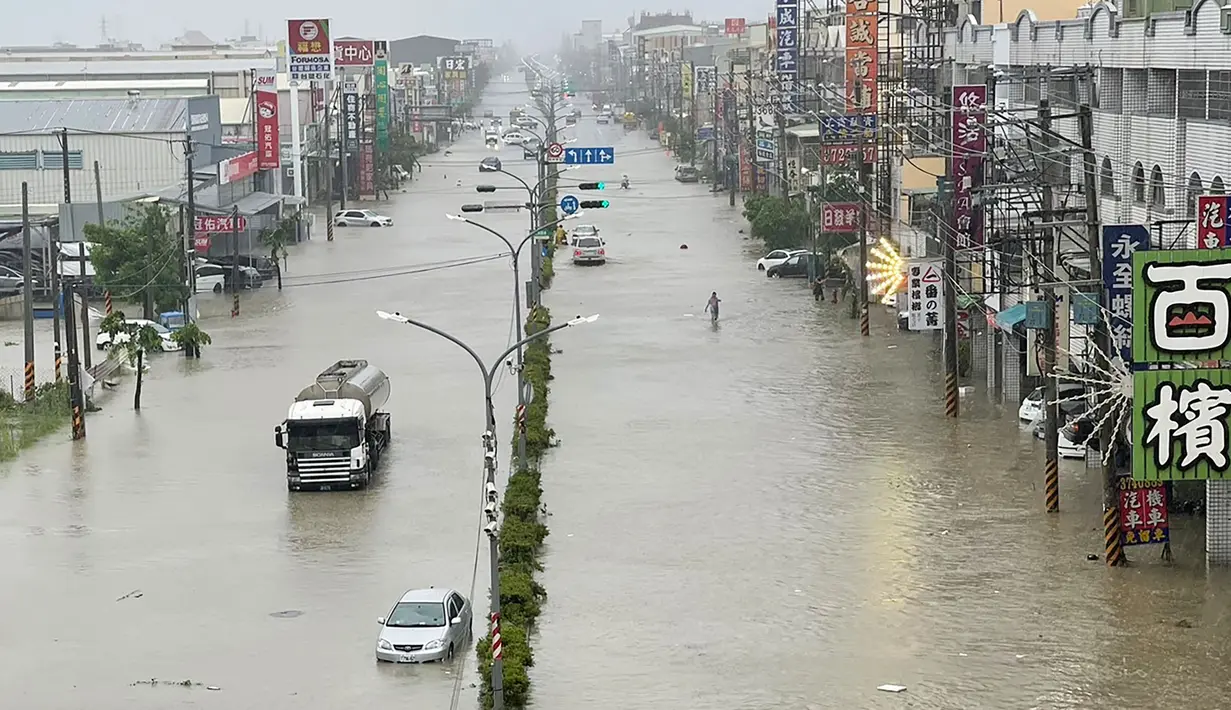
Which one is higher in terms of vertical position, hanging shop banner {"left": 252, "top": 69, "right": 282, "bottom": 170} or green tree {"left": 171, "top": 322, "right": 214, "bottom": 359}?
hanging shop banner {"left": 252, "top": 69, "right": 282, "bottom": 170}

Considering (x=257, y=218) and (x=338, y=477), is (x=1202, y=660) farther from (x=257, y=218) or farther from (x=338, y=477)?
(x=257, y=218)

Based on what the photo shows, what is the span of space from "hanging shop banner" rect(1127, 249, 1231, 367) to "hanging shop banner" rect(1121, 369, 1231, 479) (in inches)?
9.4

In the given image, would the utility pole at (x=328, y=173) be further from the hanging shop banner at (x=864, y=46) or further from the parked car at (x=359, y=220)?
the hanging shop banner at (x=864, y=46)

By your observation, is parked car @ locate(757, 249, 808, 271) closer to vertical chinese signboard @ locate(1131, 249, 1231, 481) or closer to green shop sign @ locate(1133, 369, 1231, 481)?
vertical chinese signboard @ locate(1131, 249, 1231, 481)

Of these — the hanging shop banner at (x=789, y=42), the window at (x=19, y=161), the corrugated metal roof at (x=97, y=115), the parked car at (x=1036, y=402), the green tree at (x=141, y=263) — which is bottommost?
the parked car at (x=1036, y=402)

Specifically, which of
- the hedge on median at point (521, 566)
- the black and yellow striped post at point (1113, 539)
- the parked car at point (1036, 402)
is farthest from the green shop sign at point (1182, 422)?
the parked car at point (1036, 402)

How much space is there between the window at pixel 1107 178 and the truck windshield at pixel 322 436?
12.8 meters

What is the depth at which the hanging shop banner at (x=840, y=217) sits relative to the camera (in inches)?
2088

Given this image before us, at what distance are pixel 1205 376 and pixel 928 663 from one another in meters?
4.33

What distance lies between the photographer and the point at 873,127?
54875mm

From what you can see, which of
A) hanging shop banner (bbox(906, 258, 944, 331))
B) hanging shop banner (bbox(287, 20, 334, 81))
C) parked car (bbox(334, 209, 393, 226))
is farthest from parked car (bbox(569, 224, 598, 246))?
hanging shop banner (bbox(906, 258, 944, 331))

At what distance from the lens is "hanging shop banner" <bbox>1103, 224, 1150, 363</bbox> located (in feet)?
85.0

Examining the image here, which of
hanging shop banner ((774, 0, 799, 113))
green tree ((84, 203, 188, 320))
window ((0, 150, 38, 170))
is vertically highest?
hanging shop banner ((774, 0, 799, 113))

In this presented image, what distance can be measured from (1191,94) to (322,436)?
13.8 m
